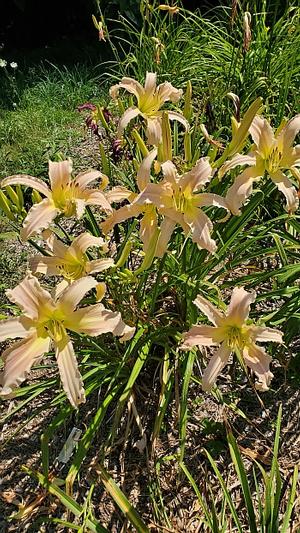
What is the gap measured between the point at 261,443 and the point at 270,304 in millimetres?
646

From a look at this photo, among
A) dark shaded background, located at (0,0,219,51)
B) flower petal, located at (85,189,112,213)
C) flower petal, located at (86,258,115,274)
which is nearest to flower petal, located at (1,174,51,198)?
flower petal, located at (85,189,112,213)

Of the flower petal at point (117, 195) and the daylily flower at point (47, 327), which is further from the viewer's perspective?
the flower petal at point (117, 195)

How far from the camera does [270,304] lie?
252 cm

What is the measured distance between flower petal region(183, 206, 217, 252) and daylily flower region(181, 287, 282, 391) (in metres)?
0.15

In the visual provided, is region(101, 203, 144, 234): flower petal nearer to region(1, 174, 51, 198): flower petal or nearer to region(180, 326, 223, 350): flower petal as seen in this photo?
region(1, 174, 51, 198): flower petal

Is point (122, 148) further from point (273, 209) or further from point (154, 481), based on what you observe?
point (154, 481)

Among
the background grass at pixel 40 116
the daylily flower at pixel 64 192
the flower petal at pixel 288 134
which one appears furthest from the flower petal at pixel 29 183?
the background grass at pixel 40 116

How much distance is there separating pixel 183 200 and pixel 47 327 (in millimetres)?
508

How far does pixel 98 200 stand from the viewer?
1.67 meters

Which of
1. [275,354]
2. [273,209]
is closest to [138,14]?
[273,209]

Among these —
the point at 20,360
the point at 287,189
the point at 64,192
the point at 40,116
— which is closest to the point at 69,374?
the point at 20,360

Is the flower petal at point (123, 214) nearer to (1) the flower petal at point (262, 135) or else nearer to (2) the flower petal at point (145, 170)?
(2) the flower petal at point (145, 170)

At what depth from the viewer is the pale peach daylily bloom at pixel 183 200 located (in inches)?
61.5

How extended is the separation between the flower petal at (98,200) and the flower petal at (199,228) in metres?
0.23
